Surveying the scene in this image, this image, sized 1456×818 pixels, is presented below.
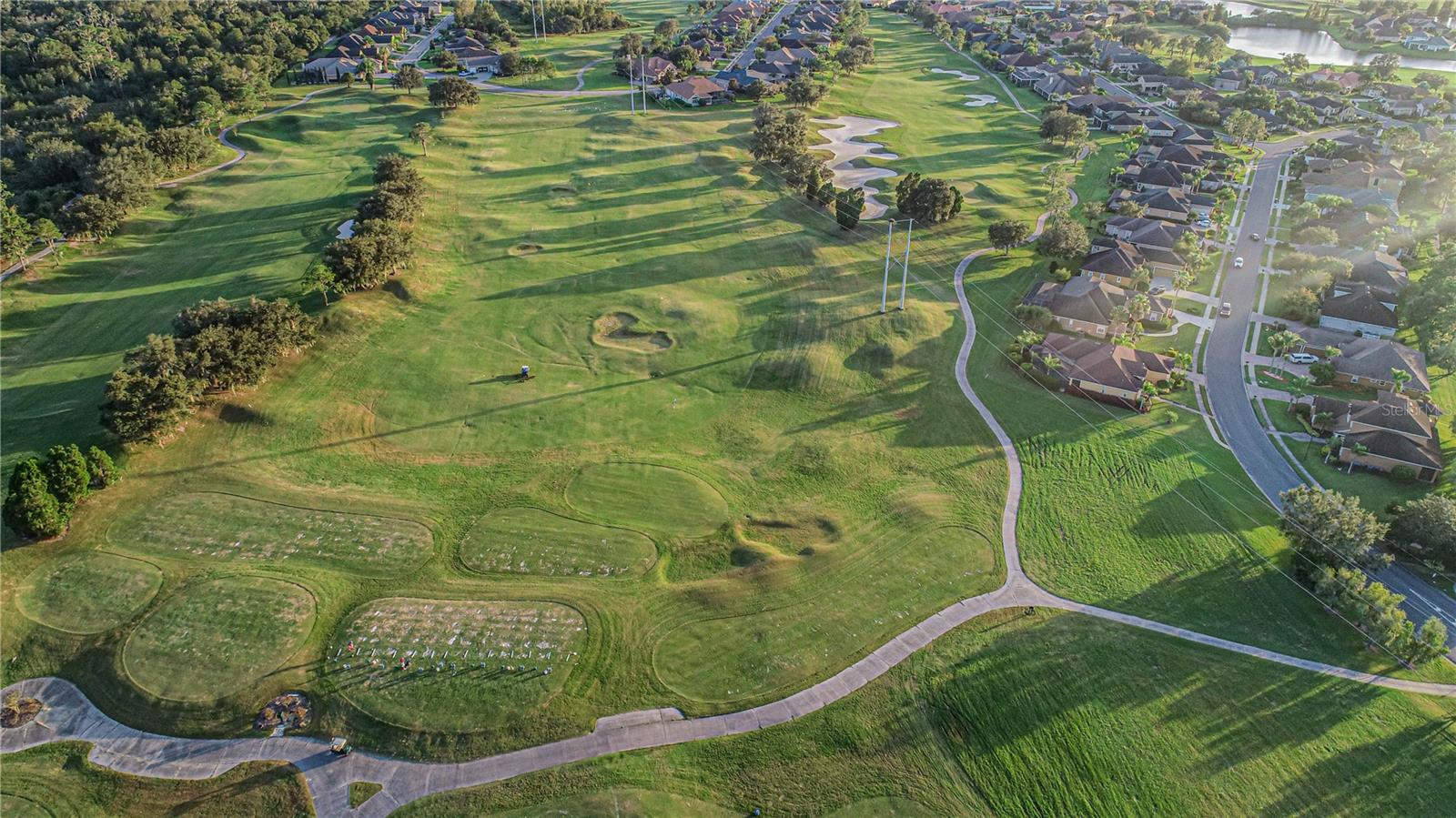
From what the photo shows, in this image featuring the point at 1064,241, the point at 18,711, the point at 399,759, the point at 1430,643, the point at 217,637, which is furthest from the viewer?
the point at 1064,241

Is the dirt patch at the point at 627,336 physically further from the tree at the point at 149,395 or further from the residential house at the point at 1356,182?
the residential house at the point at 1356,182

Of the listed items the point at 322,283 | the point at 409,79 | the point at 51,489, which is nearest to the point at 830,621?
the point at 51,489

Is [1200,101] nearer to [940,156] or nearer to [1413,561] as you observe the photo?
[940,156]

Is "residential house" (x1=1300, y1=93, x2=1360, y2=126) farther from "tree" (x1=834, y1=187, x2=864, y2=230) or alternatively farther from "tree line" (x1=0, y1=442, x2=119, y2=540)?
"tree line" (x1=0, y1=442, x2=119, y2=540)

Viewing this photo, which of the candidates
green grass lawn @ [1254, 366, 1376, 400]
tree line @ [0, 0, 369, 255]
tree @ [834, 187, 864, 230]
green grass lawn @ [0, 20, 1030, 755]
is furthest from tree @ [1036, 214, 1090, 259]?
tree line @ [0, 0, 369, 255]

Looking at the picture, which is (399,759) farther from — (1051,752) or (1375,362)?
(1375,362)

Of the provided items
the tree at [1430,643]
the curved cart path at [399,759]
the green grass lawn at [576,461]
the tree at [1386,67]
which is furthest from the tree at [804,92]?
the tree at [1386,67]
